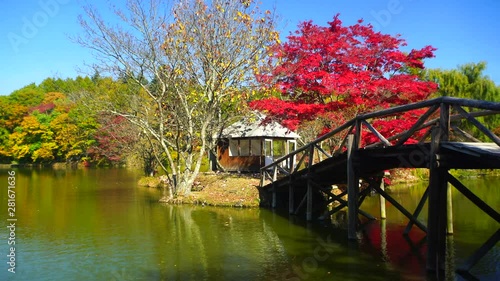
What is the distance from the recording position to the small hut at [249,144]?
24.3 meters

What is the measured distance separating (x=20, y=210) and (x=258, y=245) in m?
11.1

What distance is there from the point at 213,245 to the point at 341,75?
9.11 metres

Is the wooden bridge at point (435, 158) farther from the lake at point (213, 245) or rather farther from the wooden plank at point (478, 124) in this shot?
the lake at point (213, 245)

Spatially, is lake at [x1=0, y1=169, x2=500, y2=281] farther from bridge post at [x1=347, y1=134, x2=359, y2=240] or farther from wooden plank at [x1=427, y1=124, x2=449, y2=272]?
wooden plank at [x1=427, y1=124, x2=449, y2=272]

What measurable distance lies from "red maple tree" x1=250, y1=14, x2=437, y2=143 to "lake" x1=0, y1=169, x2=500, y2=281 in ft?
14.2

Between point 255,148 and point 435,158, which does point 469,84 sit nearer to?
point 255,148

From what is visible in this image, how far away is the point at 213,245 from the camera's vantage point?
443 inches

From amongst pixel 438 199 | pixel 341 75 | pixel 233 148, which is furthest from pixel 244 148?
pixel 438 199

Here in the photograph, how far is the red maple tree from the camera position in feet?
53.6

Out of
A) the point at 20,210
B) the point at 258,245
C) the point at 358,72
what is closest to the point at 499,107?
the point at 258,245

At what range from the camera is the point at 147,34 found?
18297 mm

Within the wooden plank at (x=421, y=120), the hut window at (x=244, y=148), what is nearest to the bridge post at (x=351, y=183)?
the wooden plank at (x=421, y=120)

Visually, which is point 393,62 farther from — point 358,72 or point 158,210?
point 158,210

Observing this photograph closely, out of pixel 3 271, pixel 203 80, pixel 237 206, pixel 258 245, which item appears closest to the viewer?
pixel 3 271
